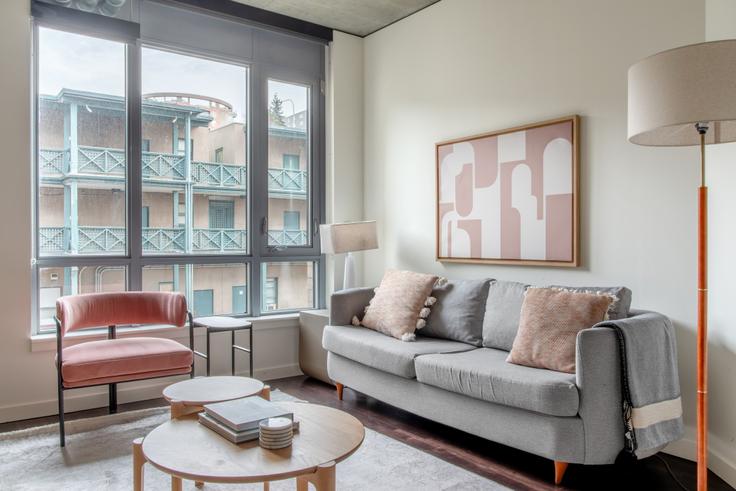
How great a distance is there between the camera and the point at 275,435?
1958 millimetres

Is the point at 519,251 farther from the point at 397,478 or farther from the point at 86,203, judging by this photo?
the point at 86,203

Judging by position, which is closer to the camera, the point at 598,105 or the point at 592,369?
the point at 592,369

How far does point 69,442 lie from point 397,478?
5.94 feet

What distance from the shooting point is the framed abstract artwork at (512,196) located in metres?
3.39

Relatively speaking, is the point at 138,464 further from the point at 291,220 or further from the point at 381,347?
the point at 291,220

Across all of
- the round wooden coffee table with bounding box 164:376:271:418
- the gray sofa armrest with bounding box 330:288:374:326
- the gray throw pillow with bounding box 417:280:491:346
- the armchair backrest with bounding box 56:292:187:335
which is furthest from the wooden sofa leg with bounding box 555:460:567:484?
the armchair backrest with bounding box 56:292:187:335

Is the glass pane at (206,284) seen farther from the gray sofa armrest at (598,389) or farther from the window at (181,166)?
the gray sofa armrest at (598,389)

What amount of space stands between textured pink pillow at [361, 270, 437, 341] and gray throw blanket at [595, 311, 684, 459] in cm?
139

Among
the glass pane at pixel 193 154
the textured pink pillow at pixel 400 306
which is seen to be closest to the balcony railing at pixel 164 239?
the glass pane at pixel 193 154

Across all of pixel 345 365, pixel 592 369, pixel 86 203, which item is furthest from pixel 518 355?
pixel 86 203

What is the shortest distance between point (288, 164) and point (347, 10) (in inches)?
52.1

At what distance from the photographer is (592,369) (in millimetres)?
2445

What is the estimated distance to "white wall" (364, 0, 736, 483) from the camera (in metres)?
2.85

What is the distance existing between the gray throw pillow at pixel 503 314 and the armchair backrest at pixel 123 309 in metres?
1.95
